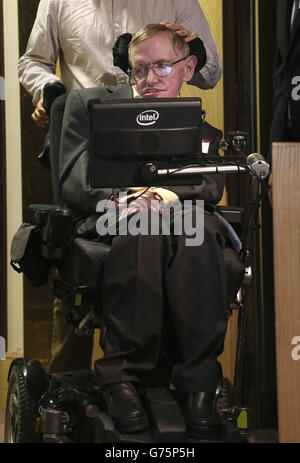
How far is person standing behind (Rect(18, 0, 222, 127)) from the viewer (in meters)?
2.71

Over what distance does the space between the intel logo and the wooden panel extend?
362 millimetres

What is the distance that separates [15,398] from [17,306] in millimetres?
1003

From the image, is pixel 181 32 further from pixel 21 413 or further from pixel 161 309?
pixel 21 413

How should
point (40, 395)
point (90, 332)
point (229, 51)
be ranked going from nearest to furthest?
point (90, 332) < point (40, 395) < point (229, 51)

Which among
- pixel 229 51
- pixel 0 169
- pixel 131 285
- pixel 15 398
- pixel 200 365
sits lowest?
pixel 15 398

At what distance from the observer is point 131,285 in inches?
74.6

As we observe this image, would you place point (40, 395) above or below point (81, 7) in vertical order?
below

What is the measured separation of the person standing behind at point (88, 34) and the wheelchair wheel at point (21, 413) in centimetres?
95

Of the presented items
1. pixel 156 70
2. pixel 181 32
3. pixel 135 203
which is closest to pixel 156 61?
pixel 156 70

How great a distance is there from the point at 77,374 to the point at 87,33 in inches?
45.9

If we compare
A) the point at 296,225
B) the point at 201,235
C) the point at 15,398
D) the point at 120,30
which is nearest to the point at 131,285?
the point at 201,235

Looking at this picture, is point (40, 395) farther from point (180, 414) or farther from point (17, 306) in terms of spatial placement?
point (17, 306)

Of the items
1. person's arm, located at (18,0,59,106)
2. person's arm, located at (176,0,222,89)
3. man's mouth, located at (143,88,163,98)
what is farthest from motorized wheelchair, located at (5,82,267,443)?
person's arm, located at (176,0,222,89)

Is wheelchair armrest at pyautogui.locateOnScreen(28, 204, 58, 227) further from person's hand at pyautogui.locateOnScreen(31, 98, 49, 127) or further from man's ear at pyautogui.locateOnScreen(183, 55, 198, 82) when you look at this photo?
man's ear at pyautogui.locateOnScreen(183, 55, 198, 82)
